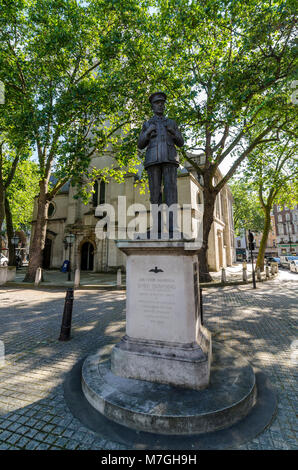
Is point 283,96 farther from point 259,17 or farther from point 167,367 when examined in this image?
point 167,367

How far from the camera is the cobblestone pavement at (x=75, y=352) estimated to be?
2.11 metres

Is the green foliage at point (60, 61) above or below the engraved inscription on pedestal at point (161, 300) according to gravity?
above

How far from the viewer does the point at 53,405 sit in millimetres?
2551

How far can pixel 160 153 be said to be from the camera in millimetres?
3559

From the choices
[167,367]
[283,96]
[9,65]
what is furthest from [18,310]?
[283,96]

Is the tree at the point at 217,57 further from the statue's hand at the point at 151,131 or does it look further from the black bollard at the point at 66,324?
the black bollard at the point at 66,324

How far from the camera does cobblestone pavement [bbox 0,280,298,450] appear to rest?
6.93 feet

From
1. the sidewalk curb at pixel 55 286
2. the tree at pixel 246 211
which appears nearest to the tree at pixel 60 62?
the sidewalk curb at pixel 55 286

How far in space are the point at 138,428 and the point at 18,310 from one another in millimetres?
6572

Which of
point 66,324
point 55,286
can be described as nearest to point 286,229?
point 55,286

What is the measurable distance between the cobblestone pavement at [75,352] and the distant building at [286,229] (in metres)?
45.7
